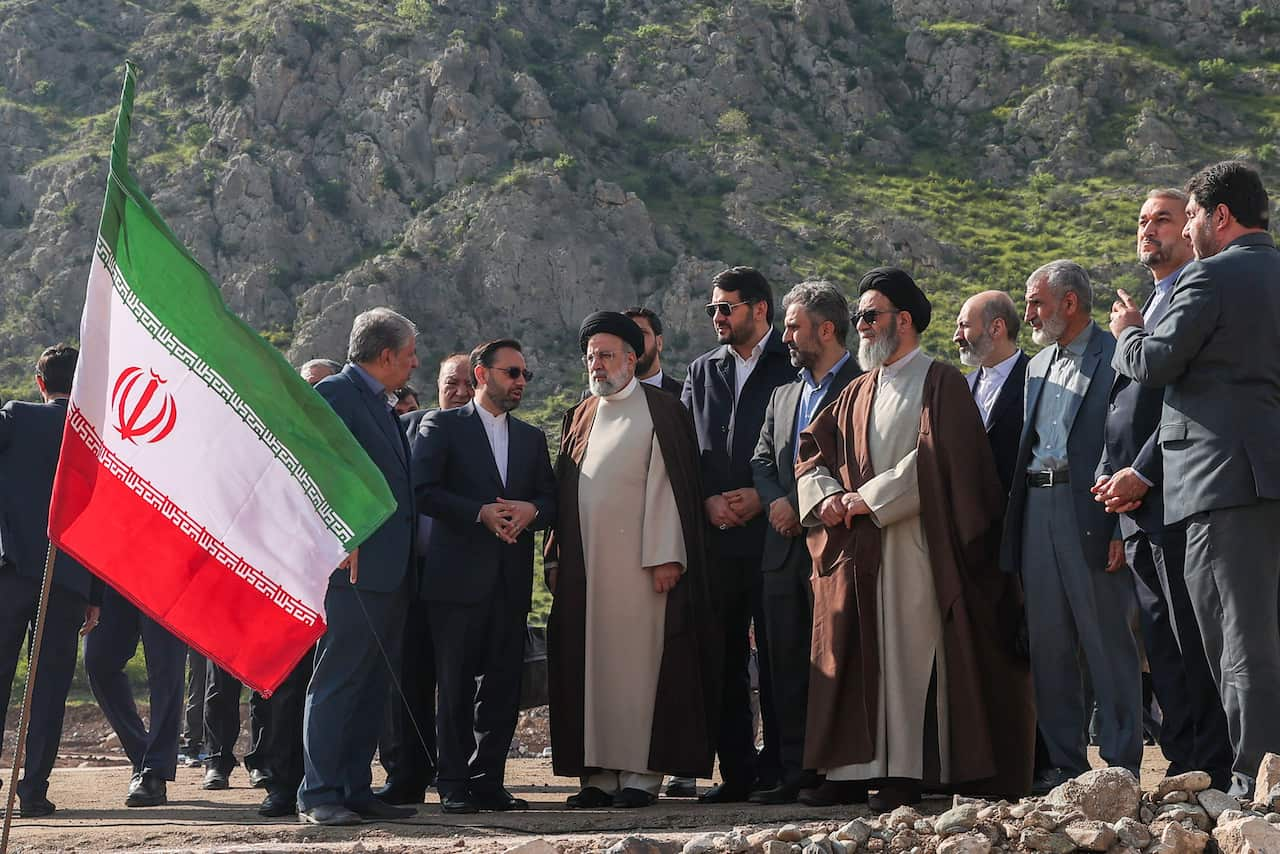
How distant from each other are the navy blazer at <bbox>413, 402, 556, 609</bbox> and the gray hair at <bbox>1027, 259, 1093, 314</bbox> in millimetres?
2338

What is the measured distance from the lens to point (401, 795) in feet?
23.0

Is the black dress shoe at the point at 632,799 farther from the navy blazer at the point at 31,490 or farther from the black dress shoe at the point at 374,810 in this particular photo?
the navy blazer at the point at 31,490

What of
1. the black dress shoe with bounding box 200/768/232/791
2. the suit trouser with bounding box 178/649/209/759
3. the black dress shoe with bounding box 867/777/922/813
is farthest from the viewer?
the suit trouser with bounding box 178/649/209/759

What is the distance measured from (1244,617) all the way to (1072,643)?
113cm

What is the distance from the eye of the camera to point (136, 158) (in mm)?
54406

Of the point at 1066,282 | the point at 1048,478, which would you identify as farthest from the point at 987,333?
the point at 1048,478

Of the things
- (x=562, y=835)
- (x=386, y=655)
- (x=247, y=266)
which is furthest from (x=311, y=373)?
(x=247, y=266)

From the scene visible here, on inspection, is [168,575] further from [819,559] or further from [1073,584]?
[1073,584]

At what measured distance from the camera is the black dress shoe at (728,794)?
669cm

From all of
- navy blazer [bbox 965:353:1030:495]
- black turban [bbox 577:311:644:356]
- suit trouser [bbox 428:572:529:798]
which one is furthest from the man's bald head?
suit trouser [bbox 428:572:529:798]

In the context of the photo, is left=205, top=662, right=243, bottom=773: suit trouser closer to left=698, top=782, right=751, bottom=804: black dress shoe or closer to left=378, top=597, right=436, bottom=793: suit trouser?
left=378, top=597, right=436, bottom=793: suit trouser

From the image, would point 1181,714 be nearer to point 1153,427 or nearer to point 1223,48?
point 1153,427

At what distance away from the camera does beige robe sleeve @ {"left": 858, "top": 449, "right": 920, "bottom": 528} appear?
5.91m

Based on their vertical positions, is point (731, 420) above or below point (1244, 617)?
above
